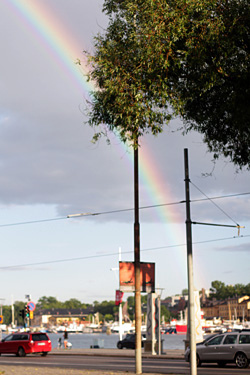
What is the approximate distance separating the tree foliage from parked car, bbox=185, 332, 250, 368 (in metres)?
13.0

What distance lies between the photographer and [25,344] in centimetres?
4131

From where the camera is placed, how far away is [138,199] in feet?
77.7

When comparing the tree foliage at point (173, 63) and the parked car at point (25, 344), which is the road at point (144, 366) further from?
the tree foliage at point (173, 63)

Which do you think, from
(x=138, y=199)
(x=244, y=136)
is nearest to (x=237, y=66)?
(x=244, y=136)

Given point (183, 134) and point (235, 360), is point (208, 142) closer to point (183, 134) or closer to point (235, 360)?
point (183, 134)

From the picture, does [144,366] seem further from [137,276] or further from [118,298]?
[118,298]

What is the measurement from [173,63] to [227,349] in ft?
54.1

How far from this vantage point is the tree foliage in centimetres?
1706

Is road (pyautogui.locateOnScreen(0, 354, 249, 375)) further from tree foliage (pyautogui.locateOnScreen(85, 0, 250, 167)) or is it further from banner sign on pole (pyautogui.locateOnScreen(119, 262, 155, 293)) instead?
tree foliage (pyautogui.locateOnScreen(85, 0, 250, 167))

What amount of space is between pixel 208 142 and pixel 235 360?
12.6m

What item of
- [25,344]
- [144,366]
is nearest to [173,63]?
[144,366]

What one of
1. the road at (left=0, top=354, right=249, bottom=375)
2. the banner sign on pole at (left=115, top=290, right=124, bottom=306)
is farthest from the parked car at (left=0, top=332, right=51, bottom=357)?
the banner sign on pole at (left=115, top=290, right=124, bottom=306)

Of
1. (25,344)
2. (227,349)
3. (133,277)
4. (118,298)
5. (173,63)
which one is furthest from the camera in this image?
(118,298)

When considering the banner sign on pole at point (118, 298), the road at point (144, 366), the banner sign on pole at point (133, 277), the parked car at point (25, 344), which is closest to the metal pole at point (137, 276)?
the banner sign on pole at point (133, 277)
